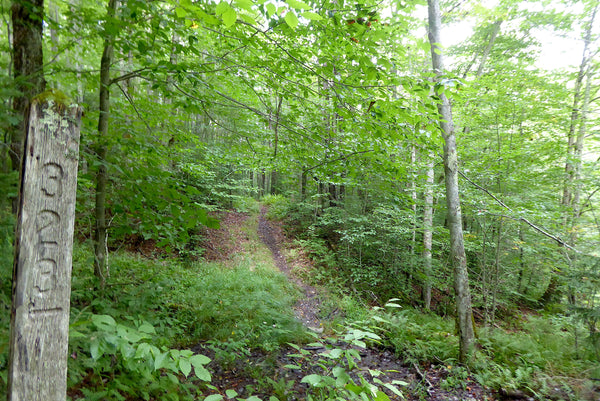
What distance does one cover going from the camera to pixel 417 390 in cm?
441

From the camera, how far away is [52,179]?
1192 millimetres

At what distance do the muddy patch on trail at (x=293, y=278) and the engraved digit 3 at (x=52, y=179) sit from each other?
6.10m

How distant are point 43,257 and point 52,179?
34 cm

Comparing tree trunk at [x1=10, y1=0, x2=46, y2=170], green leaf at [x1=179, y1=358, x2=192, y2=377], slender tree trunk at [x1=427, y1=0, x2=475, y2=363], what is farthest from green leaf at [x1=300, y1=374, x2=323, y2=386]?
slender tree trunk at [x1=427, y1=0, x2=475, y2=363]

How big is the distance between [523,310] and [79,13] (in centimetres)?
1484

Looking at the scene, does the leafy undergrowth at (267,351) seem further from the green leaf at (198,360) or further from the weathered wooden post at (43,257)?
the weathered wooden post at (43,257)

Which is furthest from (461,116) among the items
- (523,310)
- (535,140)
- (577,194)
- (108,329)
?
(108,329)

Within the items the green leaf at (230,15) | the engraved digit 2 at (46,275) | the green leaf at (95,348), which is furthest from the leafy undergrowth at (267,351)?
the green leaf at (230,15)

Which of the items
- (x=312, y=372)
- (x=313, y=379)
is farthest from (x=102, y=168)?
(x=312, y=372)

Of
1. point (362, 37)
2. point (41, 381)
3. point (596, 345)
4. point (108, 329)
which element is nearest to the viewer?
point (41, 381)

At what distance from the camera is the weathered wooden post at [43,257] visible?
1.10 metres

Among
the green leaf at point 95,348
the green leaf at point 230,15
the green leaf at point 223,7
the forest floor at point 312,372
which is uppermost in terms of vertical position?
the green leaf at point 223,7

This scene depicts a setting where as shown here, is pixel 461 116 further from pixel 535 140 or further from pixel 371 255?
pixel 371 255

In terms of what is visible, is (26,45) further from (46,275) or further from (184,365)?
(184,365)
